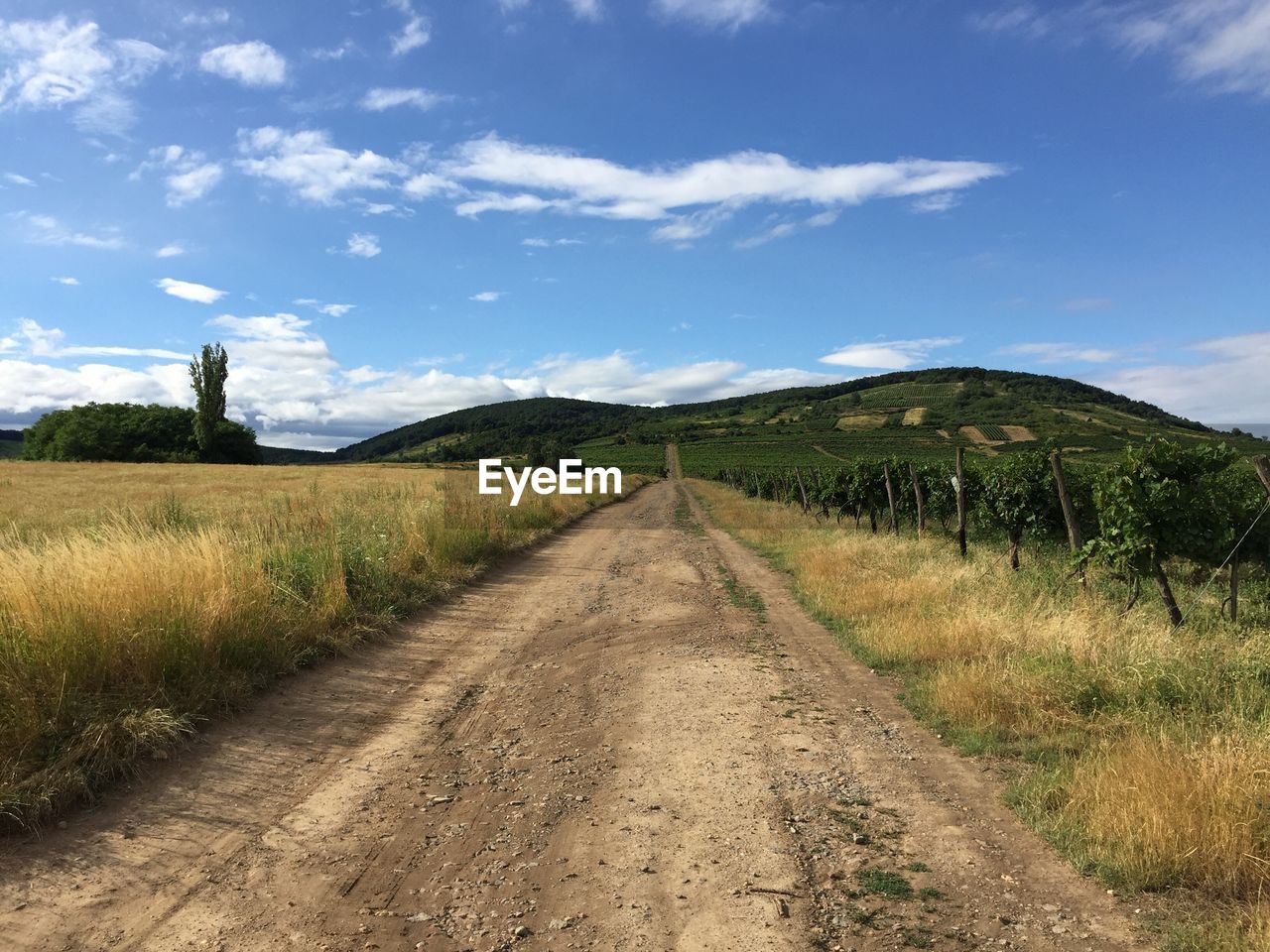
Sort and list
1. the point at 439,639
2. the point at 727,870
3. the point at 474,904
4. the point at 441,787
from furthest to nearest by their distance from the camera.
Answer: the point at 439,639, the point at 441,787, the point at 727,870, the point at 474,904

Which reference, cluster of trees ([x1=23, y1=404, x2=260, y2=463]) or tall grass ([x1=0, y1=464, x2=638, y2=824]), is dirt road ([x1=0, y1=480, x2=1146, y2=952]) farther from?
cluster of trees ([x1=23, y1=404, x2=260, y2=463])

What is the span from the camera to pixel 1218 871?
3357 mm

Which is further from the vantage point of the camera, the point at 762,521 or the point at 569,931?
the point at 762,521

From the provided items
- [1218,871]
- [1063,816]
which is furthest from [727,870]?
[1218,871]

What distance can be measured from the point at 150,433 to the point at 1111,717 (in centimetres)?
8937

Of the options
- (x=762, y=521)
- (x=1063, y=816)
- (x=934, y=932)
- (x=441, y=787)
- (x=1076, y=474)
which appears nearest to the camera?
(x=934, y=932)

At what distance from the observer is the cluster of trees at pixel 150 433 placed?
73.1 metres

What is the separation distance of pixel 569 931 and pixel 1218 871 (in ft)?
9.61

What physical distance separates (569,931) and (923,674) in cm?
479

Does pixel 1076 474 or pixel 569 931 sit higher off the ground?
pixel 1076 474

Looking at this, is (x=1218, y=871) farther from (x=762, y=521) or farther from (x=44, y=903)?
(x=762, y=521)

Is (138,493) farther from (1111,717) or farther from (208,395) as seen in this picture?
(208,395)

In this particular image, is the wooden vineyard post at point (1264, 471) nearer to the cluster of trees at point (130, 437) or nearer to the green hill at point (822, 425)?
the green hill at point (822, 425)

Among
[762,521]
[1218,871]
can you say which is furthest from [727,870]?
[762,521]
